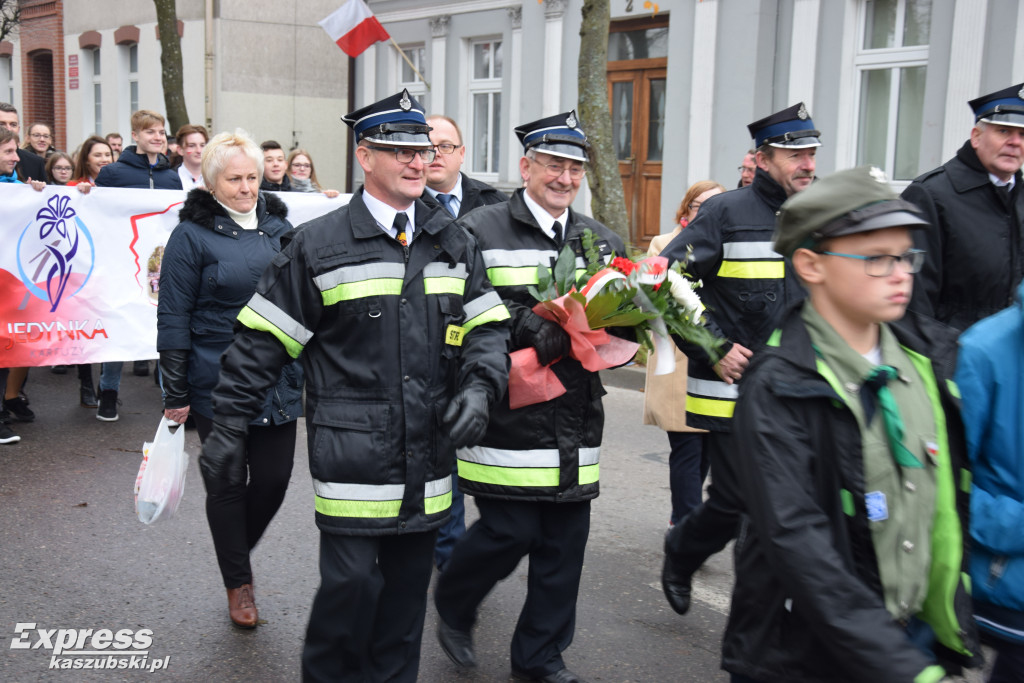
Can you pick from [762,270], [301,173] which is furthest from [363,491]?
[301,173]

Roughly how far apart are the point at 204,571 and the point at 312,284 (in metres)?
2.26

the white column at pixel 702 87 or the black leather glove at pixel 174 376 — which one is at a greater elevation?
the white column at pixel 702 87

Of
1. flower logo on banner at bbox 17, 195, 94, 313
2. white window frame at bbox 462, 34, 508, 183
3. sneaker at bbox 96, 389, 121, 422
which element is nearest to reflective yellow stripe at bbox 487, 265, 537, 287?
sneaker at bbox 96, 389, 121, 422

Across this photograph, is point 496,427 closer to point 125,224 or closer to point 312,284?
point 312,284

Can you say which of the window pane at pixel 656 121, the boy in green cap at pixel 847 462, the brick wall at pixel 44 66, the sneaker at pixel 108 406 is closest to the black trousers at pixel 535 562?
the boy in green cap at pixel 847 462

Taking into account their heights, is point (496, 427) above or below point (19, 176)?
below

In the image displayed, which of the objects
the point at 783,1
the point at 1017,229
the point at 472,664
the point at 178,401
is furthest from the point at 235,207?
the point at 783,1

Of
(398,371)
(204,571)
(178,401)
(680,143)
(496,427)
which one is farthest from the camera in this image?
(680,143)

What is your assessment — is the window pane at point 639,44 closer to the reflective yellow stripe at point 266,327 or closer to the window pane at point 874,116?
the window pane at point 874,116

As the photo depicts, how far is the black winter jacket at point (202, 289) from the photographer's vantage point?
14.7 ft

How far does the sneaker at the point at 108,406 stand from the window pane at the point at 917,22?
9520mm

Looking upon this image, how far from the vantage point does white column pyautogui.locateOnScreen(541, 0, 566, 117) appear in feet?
53.4

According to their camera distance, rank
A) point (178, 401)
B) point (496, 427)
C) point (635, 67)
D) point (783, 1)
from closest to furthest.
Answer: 1. point (496, 427)
2. point (178, 401)
3. point (783, 1)
4. point (635, 67)

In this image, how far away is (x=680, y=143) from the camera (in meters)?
14.7
